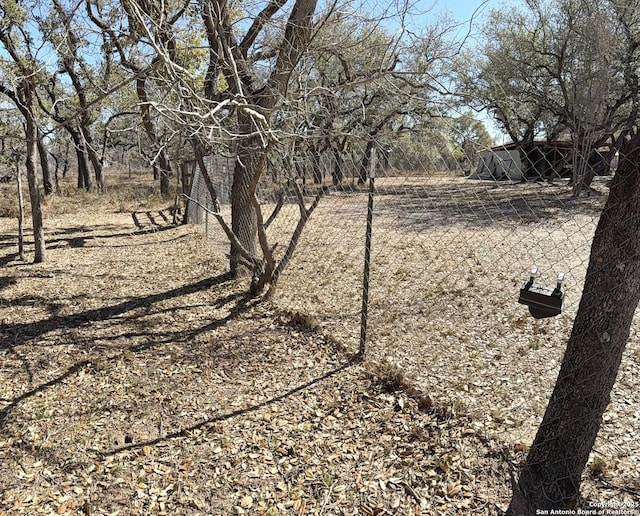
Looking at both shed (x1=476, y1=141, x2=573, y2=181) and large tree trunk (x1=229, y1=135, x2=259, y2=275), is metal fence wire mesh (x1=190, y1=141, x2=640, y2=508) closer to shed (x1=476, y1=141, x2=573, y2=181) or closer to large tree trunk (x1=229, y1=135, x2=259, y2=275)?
shed (x1=476, y1=141, x2=573, y2=181)

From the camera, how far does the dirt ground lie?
2.21 m

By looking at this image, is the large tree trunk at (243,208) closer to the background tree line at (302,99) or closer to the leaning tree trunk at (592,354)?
the background tree line at (302,99)

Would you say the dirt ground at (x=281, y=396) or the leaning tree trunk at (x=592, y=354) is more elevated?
the leaning tree trunk at (x=592, y=354)

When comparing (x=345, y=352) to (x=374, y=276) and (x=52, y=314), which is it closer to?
(x=374, y=276)

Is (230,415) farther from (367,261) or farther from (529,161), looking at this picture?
(529,161)

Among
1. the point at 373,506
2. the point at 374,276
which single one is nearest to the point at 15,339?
the point at 373,506

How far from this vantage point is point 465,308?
4.29m

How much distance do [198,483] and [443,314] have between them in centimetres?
273

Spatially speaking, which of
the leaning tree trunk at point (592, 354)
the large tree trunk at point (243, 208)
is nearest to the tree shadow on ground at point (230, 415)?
the leaning tree trunk at point (592, 354)

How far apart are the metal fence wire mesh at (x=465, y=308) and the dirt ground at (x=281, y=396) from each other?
2cm

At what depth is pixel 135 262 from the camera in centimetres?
656

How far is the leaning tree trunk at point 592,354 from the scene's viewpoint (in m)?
1.63

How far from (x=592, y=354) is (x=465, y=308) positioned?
2554 mm

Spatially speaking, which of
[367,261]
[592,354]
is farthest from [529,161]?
[592,354]
